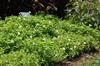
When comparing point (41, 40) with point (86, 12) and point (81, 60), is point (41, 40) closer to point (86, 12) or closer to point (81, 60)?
point (81, 60)

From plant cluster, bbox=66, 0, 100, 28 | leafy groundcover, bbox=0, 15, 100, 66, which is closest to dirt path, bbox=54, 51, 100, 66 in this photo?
leafy groundcover, bbox=0, 15, 100, 66

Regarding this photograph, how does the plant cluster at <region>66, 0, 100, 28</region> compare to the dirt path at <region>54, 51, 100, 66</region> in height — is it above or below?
above

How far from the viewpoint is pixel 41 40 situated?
23.4ft

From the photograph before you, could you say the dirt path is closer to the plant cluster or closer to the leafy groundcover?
the leafy groundcover

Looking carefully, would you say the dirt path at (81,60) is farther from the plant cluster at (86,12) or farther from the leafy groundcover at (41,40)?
the plant cluster at (86,12)

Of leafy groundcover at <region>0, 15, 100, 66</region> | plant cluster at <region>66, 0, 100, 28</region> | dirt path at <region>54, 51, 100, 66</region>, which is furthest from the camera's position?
plant cluster at <region>66, 0, 100, 28</region>

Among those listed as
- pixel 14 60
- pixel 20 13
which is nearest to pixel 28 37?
pixel 14 60

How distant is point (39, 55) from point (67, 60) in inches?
32.6

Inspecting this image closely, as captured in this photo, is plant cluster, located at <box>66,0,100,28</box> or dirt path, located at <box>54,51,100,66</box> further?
plant cluster, located at <box>66,0,100,28</box>

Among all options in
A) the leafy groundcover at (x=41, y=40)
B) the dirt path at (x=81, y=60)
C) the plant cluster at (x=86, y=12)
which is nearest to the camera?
the leafy groundcover at (x=41, y=40)

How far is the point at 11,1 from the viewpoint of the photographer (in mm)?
9977

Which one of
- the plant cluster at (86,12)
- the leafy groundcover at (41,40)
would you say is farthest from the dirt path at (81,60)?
the plant cluster at (86,12)

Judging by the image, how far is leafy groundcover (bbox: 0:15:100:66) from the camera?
6221mm

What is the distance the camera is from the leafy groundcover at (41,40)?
622 cm
